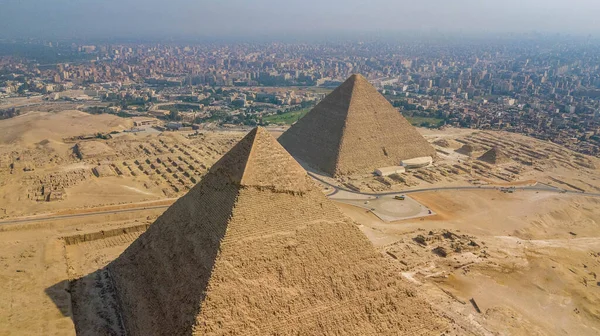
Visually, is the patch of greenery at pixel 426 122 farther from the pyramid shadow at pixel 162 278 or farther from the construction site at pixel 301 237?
the pyramid shadow at pixel 162 278

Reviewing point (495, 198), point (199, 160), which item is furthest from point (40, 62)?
point (495, 198)

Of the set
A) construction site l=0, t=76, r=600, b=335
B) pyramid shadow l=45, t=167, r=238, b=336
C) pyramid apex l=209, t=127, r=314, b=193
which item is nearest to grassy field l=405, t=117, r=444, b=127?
construction site l=0, t=76, r=600, b=335

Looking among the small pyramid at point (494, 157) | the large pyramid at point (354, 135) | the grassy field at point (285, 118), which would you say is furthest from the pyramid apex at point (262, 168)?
the grassy field at point (285, 118)

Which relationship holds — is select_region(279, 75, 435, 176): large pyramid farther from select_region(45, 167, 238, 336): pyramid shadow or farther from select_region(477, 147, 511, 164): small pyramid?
select_region(45, 167, 238, 336): pyramid shadow

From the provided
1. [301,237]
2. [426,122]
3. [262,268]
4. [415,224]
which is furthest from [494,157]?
[262,268]

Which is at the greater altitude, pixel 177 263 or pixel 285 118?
pixel 177 263

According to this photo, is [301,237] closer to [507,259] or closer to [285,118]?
[507,259]
